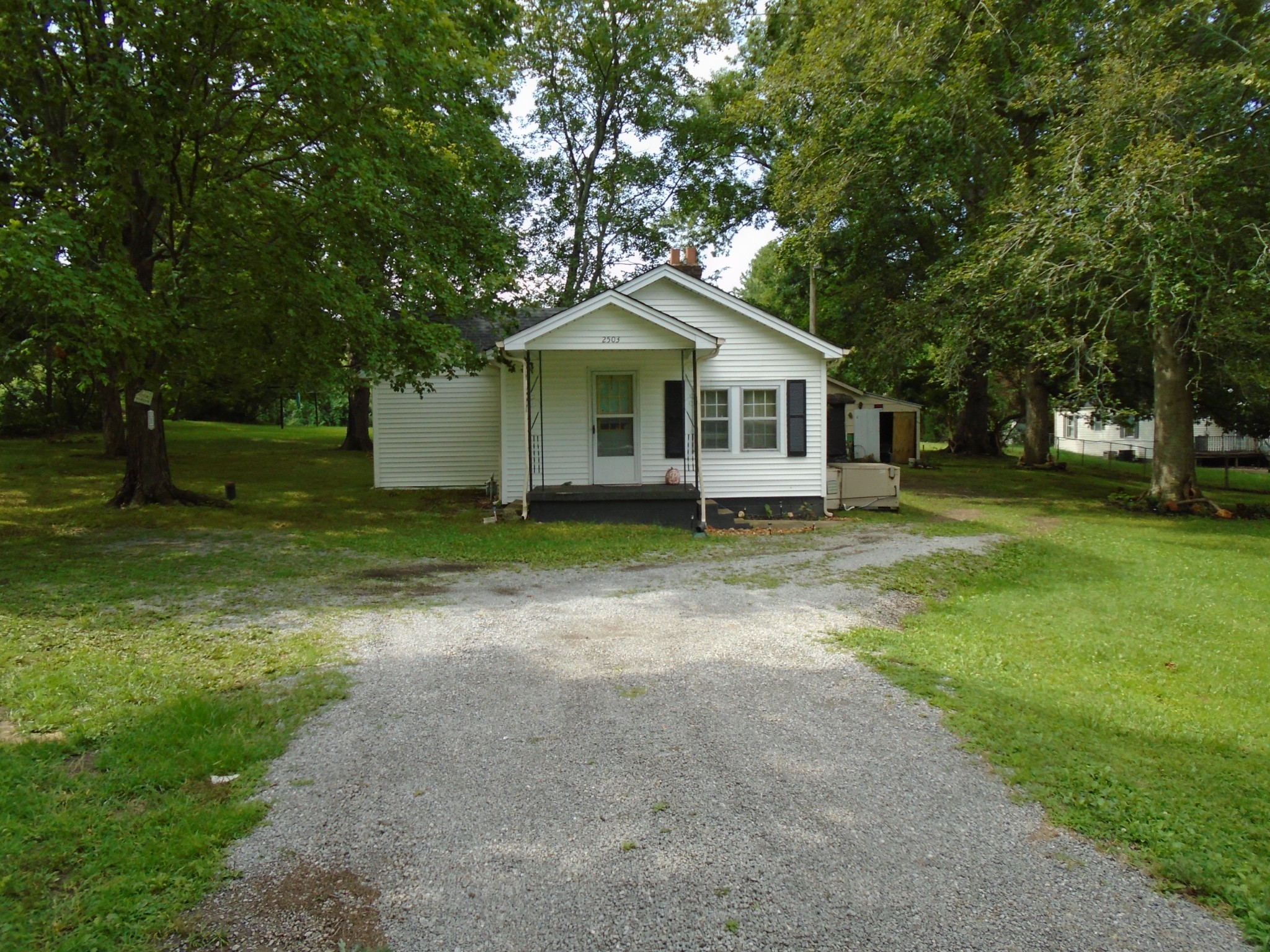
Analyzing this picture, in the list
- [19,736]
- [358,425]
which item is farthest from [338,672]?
[358,425]

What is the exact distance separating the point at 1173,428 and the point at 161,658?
64.1 feet

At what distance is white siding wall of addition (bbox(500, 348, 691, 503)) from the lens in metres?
14.9

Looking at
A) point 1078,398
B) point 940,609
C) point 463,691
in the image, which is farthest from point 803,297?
point 463,691

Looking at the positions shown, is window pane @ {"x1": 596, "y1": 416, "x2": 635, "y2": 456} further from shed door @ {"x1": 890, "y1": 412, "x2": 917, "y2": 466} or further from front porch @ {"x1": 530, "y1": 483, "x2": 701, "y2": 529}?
shed door @ {"x1": 890, "y1": 412, "x2": 917, "y2": 466}

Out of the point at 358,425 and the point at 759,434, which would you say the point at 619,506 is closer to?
the point at 759,434

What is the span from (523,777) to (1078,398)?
1415cm

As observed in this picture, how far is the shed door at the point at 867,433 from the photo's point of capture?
77.0 feet

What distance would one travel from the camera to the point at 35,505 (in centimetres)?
1374

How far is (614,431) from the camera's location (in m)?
15.1

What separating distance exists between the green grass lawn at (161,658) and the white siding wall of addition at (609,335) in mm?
3092

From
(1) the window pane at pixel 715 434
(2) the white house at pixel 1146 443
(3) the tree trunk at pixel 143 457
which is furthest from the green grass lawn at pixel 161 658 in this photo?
(2) the white house at pixel 1146 443

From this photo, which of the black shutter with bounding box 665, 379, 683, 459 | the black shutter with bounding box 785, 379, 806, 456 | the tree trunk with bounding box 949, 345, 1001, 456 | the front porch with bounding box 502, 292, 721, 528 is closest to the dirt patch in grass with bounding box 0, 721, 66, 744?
the front porch with bounding box 502, 292, 721, 528

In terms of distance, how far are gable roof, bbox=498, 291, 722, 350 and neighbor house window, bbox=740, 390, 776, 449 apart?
7.51 ft

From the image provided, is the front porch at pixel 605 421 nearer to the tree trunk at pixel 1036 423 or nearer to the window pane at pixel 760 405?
the window pane at pixel 760 405
